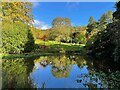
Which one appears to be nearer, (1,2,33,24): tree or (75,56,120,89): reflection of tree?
(75,56,120,89): reflection of tree

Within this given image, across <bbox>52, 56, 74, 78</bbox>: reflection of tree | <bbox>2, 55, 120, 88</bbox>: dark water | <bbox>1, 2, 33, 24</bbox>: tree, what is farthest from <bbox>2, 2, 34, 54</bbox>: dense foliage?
<bbox>2, 55, 120, 88</bbox>: dark water

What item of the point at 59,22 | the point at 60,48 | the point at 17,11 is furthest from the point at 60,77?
the point at 59,22

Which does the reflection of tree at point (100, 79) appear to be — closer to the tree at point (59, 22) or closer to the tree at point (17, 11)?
the tree at point (17, 11)

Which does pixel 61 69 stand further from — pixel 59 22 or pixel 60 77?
pixel 59 22

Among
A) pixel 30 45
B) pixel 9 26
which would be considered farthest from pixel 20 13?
pixel 9 26

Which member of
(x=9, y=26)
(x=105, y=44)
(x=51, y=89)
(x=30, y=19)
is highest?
(x=30, y=19)

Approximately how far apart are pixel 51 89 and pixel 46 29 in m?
45.1

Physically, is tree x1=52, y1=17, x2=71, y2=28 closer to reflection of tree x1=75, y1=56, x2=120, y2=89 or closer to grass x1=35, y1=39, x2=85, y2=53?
grass x1=35, y1=39, x2=85, y2=53

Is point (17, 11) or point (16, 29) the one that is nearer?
point (16, 29)

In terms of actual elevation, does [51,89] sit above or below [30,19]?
below

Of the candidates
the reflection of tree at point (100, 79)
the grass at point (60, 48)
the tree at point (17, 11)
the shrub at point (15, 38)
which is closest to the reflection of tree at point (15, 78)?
the reflection of tree at point (100, 79)

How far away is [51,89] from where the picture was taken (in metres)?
6.81

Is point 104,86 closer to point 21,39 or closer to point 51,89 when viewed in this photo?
point 51,89

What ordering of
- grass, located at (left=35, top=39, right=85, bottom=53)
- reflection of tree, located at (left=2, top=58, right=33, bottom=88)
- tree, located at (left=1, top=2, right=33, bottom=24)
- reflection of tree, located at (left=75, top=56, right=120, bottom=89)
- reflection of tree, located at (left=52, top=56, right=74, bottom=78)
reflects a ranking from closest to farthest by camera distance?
reflection of tree, located at (left=2, top=58, right=33, bottom=88) → reflection of tree, located at (left=75, top=56, right=120, bottom=89) → reflection of tree, located at (left=52, top=56, right=74, bottom=78) → tree, located at (left=1, top=2, right=33, bottom=24) → grass, located at (left=35, top=39, right=85, bottom=53)
